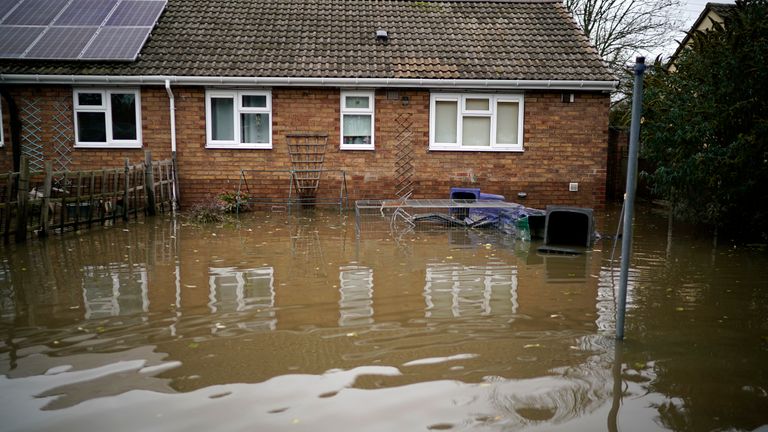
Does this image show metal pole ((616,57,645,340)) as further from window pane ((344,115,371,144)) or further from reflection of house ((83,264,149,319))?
window pane ((344,115,371,144))

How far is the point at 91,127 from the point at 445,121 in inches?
339

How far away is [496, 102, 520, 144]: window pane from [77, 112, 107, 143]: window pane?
957 centimetres

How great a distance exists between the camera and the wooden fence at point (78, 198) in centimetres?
884

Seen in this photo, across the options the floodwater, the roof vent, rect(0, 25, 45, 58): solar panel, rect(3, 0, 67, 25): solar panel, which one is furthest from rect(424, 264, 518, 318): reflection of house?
rect(3, 0, 67, 25): solar panel

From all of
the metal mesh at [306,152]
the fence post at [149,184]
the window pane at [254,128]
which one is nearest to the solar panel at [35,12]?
the window pane at [254,128]

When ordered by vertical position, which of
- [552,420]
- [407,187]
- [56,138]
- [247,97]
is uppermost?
[247,97]

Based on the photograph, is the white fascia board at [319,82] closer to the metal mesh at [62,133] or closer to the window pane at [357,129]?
the metal mesh at [62,133]

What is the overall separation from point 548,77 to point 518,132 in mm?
1468

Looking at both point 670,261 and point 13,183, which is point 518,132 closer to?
point 670,261

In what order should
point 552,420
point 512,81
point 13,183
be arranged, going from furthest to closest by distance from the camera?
point 512,81 → point 13,183 → point 552,420

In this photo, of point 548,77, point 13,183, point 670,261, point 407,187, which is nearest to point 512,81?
point 548,77

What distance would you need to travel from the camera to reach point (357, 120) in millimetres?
14570

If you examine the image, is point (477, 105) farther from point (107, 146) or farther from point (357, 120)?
point (107, 146)

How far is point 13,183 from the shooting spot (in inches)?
348
